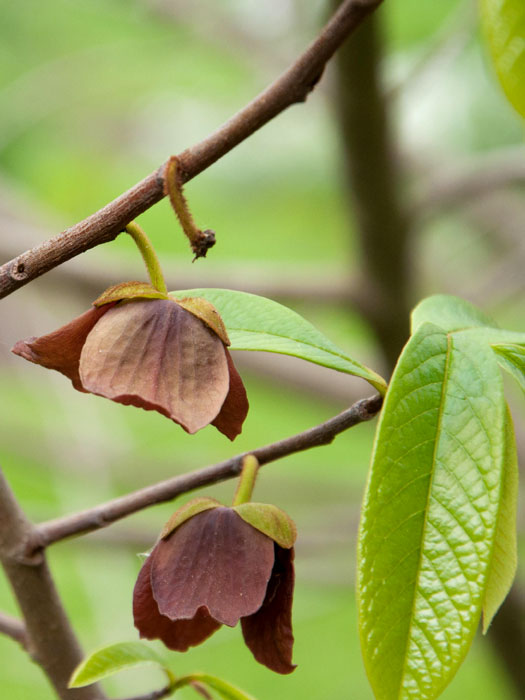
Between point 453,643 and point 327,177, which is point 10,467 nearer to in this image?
point 327,177

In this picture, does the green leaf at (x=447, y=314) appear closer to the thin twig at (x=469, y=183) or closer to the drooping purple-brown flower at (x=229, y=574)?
the drooping purple-brown flower at (x=229, y=574)

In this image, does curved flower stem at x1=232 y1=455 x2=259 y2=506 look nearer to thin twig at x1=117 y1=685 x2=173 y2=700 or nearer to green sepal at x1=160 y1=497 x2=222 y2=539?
green sepal at x1=160 y1=497 x2=222 y2=539

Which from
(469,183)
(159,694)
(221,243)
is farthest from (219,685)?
(221,243)

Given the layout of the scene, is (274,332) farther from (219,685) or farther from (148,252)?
(219,685)

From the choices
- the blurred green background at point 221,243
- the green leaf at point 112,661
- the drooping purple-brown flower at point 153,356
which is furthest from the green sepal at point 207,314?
the blurred green background at point 221,243

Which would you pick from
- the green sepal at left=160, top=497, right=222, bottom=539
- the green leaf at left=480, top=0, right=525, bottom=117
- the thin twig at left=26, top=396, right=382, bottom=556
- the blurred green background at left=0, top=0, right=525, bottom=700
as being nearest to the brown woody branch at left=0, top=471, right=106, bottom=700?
the thin twig at left=26, top=396, right=382, bottom=556

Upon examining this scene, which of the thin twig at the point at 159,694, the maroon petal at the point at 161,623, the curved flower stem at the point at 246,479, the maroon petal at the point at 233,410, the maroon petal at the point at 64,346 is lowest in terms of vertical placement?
the thin twig at the point at 159,694
